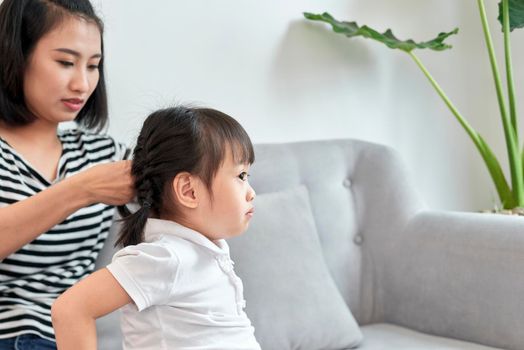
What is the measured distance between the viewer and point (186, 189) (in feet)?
4.38

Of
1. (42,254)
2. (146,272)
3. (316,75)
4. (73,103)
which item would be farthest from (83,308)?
(316,75)

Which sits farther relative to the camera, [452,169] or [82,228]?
[452,169]

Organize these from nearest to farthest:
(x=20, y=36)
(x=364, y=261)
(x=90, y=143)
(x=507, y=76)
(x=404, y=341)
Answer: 1. (x=20, y=36)
2. (x=90, y=143)
3. (x=404, y=341)
4. (x=364, y=261)
5. (x=507, y=76)

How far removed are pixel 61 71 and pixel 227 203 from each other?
50 centimetres

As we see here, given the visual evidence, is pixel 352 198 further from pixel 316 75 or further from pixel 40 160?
pixel 40 160

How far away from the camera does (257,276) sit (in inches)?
69.6

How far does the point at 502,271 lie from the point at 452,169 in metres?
1.01

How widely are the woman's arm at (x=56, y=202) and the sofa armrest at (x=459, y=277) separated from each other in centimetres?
91

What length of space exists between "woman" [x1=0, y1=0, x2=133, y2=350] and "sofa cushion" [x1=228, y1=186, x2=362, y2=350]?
354mm

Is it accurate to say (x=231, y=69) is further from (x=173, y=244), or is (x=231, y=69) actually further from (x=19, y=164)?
(x=173, y=244)

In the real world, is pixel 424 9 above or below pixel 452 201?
above

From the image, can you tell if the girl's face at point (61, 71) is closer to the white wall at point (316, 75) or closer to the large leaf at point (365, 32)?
the white wall at point (316, 75)

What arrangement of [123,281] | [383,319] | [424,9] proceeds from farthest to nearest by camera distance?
[424,9]
[383,319]
[123,281]

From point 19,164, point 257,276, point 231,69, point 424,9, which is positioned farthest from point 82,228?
point 424,9
